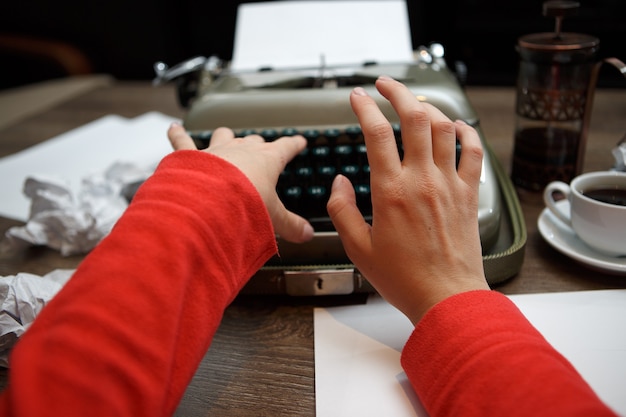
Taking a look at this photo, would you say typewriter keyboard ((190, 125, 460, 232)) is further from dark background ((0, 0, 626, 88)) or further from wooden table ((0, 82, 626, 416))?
dark background ((0, 0, 626, 88))

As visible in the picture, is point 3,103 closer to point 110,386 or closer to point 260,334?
point 260,334

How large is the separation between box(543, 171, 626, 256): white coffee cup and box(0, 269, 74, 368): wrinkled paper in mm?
601

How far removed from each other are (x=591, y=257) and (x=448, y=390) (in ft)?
1.02

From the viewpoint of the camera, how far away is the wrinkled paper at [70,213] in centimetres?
72

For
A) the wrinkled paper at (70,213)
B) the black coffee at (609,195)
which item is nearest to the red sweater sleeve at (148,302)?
the wrinkled paper at (70,213)

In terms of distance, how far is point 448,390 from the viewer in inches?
15.9

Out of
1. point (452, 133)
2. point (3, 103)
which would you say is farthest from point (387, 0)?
point (3, 103)

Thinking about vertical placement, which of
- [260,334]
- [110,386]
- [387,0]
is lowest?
[260,334]

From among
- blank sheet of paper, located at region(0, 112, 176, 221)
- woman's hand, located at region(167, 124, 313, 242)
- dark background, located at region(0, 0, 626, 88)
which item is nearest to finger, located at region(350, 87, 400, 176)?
woman's hand, located at region(167, 124, 313, 242)

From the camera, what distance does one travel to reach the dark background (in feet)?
4.61

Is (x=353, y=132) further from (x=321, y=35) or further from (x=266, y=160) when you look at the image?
(x=321, y=35)

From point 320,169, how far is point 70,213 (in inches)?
14.3

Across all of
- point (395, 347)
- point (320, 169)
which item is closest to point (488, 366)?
point (395, 347)

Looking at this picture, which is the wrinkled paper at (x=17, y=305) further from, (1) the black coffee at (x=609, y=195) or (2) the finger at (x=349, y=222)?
(1) the black coffee at (x=609, y=195)
